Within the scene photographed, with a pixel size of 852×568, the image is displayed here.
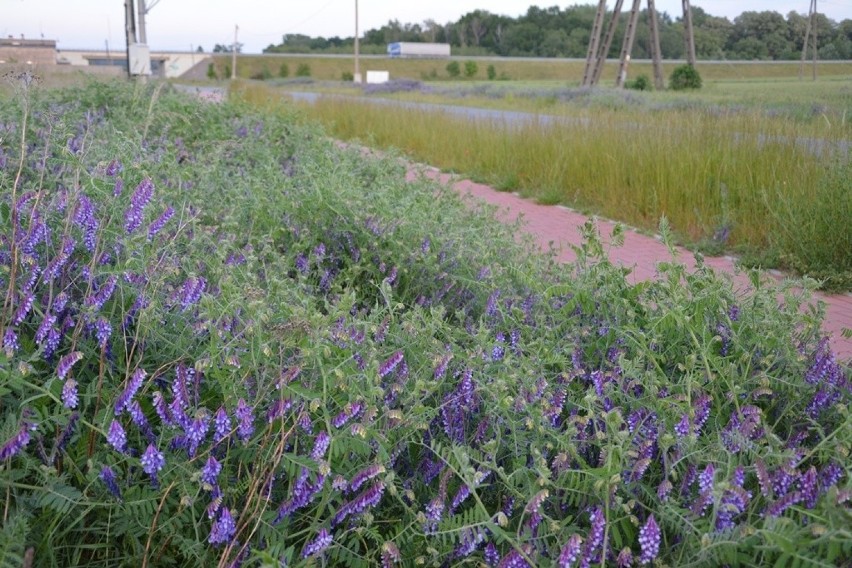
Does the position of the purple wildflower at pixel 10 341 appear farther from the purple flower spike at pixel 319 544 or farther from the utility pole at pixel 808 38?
the utility pole at pixel 808 38

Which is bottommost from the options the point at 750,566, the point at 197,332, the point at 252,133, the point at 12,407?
the point at 750,566

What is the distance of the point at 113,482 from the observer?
1926 mm

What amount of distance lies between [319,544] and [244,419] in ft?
1.12

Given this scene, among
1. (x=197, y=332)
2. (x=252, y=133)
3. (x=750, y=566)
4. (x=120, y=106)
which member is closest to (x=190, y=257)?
(x=197, y=332)

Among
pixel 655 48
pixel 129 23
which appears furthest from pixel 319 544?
pixel 655 48

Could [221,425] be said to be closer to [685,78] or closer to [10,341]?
[10,341]

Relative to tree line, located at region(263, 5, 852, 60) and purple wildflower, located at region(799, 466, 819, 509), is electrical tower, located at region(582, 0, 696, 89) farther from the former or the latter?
purple wildflower, located at region(799, 466, 819, 509)

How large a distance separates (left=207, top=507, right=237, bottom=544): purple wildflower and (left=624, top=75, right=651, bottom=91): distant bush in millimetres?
22691

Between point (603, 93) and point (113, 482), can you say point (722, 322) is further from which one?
point (603, 93)

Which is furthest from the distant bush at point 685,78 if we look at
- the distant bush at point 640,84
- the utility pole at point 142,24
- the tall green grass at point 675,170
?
the utility pole at point 142,24

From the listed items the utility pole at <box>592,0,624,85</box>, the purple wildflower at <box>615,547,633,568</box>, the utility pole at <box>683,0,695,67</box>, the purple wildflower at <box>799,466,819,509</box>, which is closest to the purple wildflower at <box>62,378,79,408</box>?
the purple wildflower at <box>615,547,633,568</box>

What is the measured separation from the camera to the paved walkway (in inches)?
182

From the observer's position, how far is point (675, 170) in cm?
758

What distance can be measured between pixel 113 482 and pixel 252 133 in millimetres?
6313
